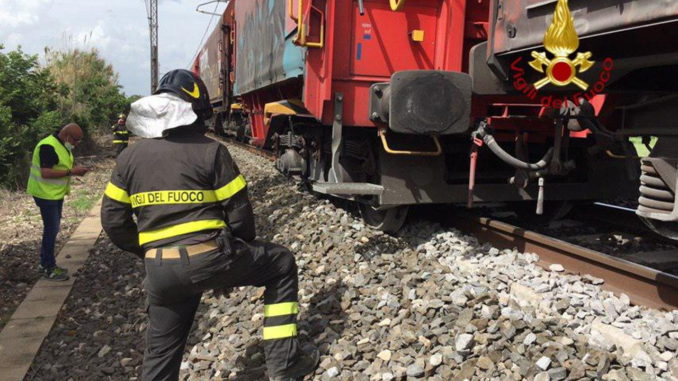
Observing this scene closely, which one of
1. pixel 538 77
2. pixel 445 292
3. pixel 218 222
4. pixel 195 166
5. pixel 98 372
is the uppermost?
pixel 538 77

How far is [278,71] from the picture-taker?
6.77 meters

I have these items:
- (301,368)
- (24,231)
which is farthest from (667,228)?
(24,231)

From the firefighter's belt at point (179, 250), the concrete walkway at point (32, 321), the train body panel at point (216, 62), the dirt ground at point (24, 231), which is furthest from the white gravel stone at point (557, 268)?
the train body panel at point (216, 62)

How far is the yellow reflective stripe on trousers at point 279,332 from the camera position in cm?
301

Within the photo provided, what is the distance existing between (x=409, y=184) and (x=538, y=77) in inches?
67.7

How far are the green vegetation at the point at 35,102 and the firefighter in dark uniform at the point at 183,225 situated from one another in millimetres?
7095

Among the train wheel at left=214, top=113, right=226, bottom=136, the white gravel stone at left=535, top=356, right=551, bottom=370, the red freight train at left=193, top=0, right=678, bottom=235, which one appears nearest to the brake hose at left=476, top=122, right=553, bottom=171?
the red freight train at left=193, top=0, right=678, bottom=235

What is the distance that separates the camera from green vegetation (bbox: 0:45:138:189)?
9.45m

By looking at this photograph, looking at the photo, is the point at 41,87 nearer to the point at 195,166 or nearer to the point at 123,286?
the point at 123,286

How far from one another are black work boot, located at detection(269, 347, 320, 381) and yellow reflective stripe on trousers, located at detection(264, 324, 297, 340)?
0.15m

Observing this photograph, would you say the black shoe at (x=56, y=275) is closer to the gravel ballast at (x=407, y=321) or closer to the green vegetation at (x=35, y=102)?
the gravel ballast at (x=407, y=321)

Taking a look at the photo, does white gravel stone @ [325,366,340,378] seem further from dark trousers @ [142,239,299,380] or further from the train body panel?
the train body panel

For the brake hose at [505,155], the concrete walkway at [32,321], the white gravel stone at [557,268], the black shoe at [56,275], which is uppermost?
the brake hose at [505,155]

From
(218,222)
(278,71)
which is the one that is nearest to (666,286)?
(218,222)
